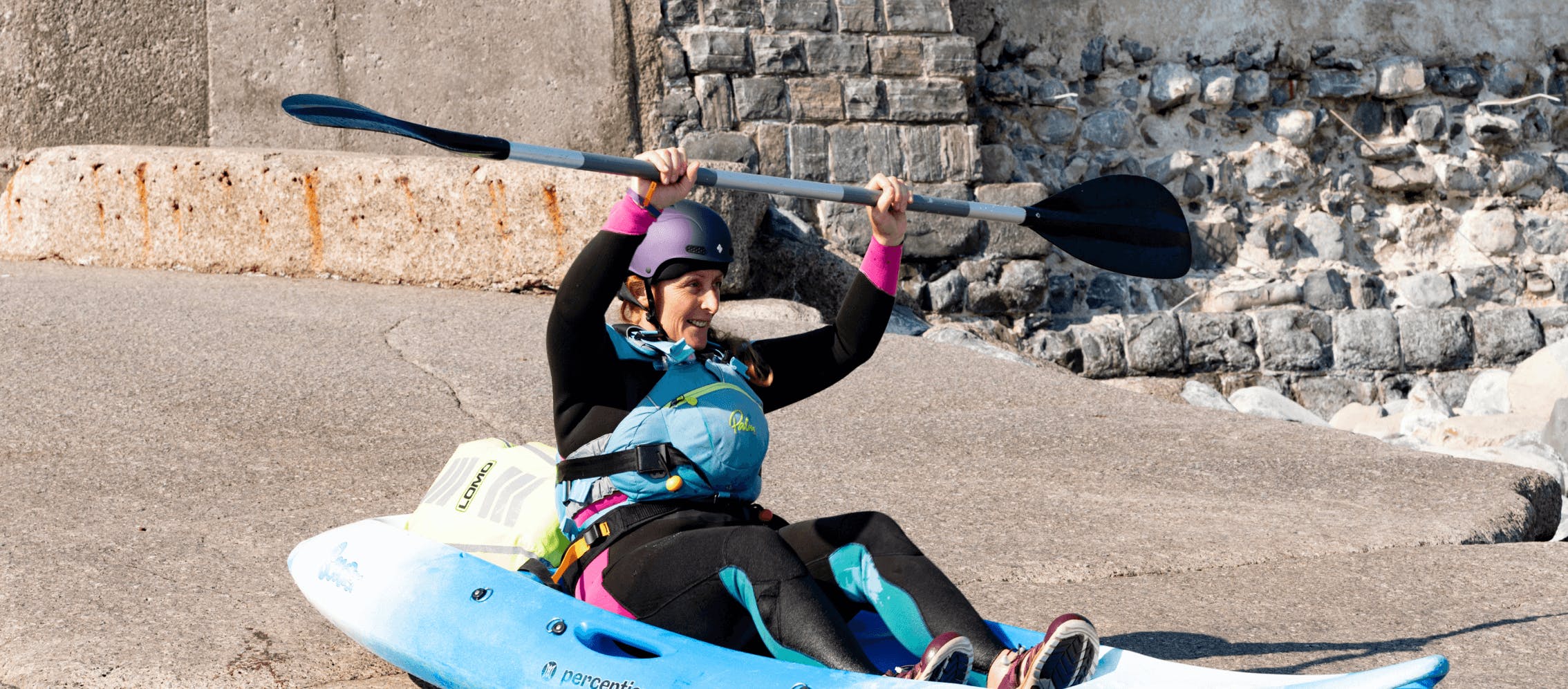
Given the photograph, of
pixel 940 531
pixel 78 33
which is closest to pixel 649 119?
pixel 78 33

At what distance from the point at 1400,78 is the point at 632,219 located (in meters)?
7.11

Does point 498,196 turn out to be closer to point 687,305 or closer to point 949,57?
point 949,57

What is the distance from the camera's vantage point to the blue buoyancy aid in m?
2.28

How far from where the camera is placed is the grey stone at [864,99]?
752 cm

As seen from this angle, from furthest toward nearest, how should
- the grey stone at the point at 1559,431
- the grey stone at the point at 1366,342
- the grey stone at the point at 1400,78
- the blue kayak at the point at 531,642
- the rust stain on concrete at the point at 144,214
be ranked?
the grey stone at the point at 1400,78
the grey stone at the point at 1366,342
the rust stain on concrete at the point at 144,214
the grey stone at the point at 1559,431
the blue kayak at the point at 531,642

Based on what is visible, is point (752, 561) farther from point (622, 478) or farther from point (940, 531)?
point (940, 531)

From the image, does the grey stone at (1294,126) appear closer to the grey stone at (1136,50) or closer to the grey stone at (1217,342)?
the grey stone at (1136,50)

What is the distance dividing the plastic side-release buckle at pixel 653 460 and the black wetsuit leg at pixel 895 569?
25 cm

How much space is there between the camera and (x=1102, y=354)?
7508mm

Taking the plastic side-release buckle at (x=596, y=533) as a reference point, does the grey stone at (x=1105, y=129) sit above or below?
above

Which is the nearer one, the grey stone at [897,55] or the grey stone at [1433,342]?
the grey stone at [897,55]

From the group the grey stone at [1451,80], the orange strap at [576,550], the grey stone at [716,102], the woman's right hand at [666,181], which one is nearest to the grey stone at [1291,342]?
the grey stone at [1451,80]

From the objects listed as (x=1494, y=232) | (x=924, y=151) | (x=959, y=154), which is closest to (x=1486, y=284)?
(x=1494, y=232)

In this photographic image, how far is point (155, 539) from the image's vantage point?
3.26 meters
